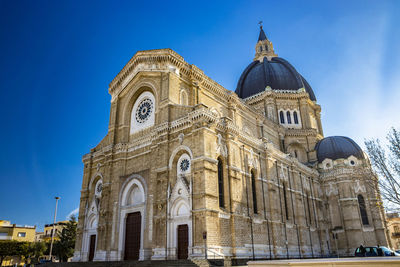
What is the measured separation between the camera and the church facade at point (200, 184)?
2180 cm

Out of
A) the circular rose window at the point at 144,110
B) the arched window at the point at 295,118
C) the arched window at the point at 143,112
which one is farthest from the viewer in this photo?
the arched window at the point at 295,118

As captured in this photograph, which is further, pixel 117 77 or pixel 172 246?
pixel 117 77

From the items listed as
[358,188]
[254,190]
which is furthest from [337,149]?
[254,190]

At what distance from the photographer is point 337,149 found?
42219 mm

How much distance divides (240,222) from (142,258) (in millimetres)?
7876

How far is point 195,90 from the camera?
28656 mm

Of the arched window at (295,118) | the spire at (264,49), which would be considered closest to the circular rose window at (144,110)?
the arched window at (295,118)

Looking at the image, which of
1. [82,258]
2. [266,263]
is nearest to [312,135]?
[82,258]

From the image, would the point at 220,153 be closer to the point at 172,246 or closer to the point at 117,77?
the point at 172,246

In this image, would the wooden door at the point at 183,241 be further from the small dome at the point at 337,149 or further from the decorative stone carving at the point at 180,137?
the small dome at the point at 337,149

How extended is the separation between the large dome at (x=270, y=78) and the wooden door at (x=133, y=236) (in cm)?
3056

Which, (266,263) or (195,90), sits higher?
(195,90)

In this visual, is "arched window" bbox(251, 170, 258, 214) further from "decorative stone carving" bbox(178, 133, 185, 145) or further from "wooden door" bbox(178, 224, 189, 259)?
"decorative stone carving" bbox(178, 133, 185, 145)

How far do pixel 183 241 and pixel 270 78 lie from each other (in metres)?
34.4
